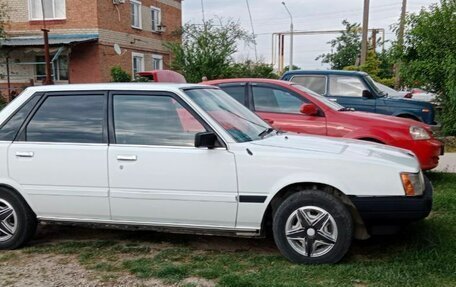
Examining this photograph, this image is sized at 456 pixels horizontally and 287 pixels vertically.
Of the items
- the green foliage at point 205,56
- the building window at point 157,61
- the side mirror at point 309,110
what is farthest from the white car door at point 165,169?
the building window at point 157,61

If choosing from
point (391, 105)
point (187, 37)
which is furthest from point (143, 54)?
point (391, 105)

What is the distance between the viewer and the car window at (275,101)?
287 inches

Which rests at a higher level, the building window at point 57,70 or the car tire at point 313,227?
the building window at point 57,70

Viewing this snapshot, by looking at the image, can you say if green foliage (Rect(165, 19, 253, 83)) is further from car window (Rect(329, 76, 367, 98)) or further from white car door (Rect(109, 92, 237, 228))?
white car door (Rect(109, 92, 237, 228))

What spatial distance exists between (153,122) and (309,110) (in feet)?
9.84

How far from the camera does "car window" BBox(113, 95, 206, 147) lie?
4.52 m

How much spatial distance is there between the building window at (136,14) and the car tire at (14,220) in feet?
70.7

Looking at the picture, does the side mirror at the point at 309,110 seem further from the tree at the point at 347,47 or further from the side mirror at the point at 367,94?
the tree at the point at 347,47

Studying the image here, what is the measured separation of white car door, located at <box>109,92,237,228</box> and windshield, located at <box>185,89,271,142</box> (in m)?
0.21

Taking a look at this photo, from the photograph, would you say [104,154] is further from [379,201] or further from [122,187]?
[379,201]

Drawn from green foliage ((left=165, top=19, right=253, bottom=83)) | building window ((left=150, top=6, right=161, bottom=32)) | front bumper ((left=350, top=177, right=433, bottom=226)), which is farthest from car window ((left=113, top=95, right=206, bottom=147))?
building window ((left=150, top=6, right=161, bottom=32))

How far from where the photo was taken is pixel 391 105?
1006 centimetres

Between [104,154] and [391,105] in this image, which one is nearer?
[104,154]

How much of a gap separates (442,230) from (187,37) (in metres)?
20.2
